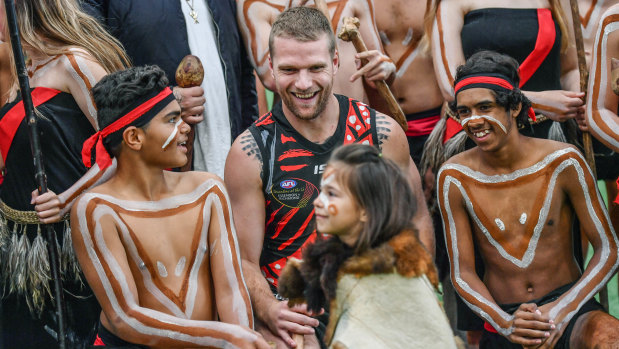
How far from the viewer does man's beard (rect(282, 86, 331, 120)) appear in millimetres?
3932

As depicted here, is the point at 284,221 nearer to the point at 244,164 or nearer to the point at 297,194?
the point at 297,194

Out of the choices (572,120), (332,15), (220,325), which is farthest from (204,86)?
(572,120)

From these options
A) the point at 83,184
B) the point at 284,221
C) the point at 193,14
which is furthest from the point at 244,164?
the point at 193,14

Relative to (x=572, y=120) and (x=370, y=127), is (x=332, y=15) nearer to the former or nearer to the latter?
(x=370, y=127)

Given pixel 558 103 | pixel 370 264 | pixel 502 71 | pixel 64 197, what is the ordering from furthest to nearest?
1. pixel 558 103
2. pixel 502 71
3. pixel 64 197
4. pixel 370 264

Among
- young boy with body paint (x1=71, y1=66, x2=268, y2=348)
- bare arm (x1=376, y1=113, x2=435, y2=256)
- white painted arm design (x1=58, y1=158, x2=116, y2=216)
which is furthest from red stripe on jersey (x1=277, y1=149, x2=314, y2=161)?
white painted arm design (x1=58, y1=158, x2=116, y2=216)

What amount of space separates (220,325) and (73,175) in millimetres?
1115

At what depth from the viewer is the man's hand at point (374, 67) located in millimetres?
4281

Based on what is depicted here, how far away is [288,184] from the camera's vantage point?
153 inches

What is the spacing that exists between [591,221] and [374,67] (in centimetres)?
125

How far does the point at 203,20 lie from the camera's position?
14.9 ft

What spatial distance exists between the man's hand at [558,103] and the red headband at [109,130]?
1837 millimetres

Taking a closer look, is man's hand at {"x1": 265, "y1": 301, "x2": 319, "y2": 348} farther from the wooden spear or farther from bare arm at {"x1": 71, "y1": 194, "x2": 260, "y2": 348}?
the wooden spear

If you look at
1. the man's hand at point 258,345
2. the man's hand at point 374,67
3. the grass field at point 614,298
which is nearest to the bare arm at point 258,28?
the man's hand at point 374,67
